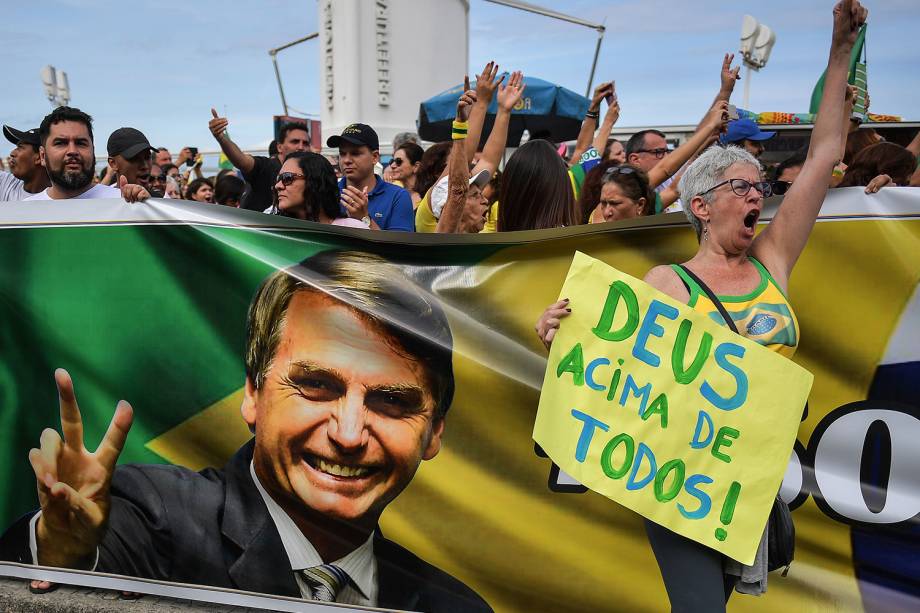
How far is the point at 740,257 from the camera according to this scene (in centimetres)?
246

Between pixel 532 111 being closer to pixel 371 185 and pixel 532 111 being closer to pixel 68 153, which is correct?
pixel 371 185

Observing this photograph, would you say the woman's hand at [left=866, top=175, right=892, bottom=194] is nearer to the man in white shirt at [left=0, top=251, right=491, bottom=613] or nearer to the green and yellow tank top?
the green and yellow tank top

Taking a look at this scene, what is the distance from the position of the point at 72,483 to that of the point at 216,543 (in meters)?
0.64

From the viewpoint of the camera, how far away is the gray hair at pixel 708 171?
2.45 meters

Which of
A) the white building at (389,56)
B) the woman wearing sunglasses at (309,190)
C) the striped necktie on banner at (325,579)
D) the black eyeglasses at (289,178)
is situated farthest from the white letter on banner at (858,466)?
the white building at (389,56)

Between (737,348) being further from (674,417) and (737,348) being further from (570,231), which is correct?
(570,231)

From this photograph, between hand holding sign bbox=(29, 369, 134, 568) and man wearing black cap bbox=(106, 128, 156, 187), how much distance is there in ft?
6.66

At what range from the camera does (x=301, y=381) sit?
119 inches

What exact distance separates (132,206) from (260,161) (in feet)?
8.97

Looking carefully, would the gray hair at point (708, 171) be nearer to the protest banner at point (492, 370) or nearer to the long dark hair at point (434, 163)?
the protest banner at point (492, 370)

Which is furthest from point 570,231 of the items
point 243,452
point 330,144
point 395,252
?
point 330,144

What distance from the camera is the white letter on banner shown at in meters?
2.72

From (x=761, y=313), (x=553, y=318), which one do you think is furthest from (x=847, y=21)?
(x=553, y=318)

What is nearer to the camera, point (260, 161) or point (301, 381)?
point (301, 381)
